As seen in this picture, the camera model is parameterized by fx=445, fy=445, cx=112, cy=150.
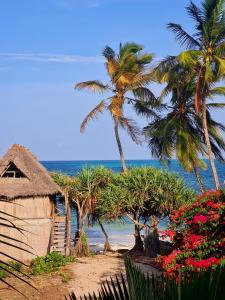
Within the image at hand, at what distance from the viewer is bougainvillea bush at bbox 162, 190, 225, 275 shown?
1020cm

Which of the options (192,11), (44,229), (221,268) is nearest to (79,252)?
(44,229)

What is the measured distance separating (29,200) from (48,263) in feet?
10.3

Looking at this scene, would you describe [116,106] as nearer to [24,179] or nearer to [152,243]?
[24,179]

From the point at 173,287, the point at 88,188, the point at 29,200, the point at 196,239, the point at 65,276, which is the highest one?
the point at 173,287

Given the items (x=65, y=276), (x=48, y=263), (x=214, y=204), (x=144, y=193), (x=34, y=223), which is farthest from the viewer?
(x=144, y=193)

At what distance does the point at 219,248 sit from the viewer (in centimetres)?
1023

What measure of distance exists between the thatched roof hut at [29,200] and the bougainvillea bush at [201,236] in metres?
8.41

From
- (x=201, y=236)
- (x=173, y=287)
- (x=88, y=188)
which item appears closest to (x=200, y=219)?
(x=201, y=236)

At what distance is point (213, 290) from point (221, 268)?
5.6 inches

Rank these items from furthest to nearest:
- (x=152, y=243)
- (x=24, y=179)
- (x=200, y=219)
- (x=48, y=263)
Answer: (x=152, y=243)
(x=24, y=179)
(x=48, y=263)
(x=200, y=219)

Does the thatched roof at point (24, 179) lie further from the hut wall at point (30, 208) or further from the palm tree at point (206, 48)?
the palm tree at point (206, 48)

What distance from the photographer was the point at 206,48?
71.4 ft

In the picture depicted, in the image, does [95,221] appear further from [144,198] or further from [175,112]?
[175,112]

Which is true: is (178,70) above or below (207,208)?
above
